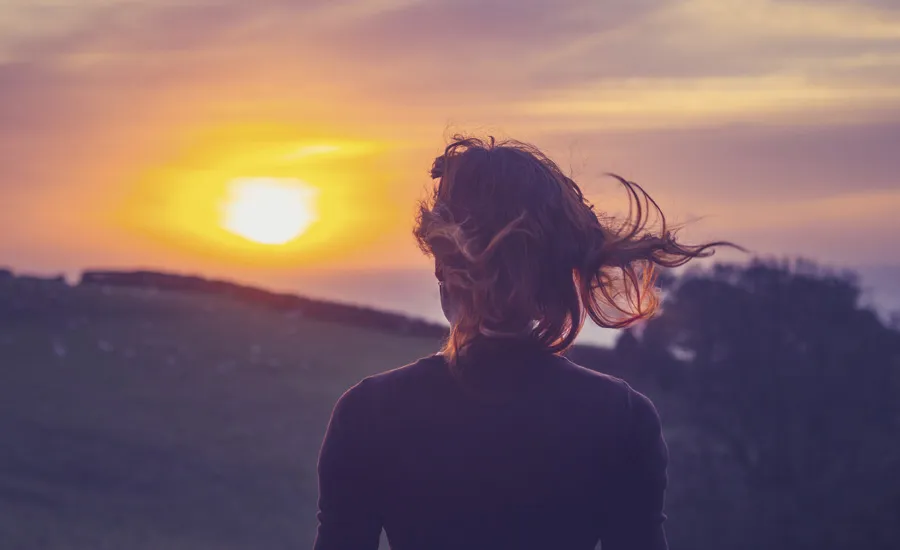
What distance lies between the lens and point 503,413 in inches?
83.0

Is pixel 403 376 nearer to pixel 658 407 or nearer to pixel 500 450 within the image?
pixel 500 450

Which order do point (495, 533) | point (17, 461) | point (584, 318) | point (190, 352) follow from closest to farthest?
1. point (495, 533)
2. point (584, 318)
3. point (17, 461)
4. point (190, 352)

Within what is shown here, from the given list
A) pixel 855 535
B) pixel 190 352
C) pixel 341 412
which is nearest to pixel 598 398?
pixel 341 412

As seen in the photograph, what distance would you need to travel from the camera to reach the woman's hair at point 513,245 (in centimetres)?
217

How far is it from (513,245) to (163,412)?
22485 mm

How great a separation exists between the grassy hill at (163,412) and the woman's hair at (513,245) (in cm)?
1592

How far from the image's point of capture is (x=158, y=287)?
2862 cm

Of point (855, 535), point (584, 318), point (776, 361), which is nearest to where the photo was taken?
point (584, 318)

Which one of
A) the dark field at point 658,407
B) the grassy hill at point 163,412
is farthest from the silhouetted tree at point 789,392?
the grassy hill at point 163,412

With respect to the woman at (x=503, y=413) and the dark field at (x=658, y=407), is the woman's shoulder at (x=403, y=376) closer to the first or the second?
the woman at (x=503, y=413)

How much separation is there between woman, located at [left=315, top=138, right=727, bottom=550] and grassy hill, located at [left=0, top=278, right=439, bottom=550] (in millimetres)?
15798

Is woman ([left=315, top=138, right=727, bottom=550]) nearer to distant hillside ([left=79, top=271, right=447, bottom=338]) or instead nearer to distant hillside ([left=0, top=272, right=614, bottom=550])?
distant hillside ([left=0, top=272, right=614, bottom=550])

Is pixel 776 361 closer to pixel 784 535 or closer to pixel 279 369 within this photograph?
pixel 784 535

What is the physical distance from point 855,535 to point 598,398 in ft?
73.2
